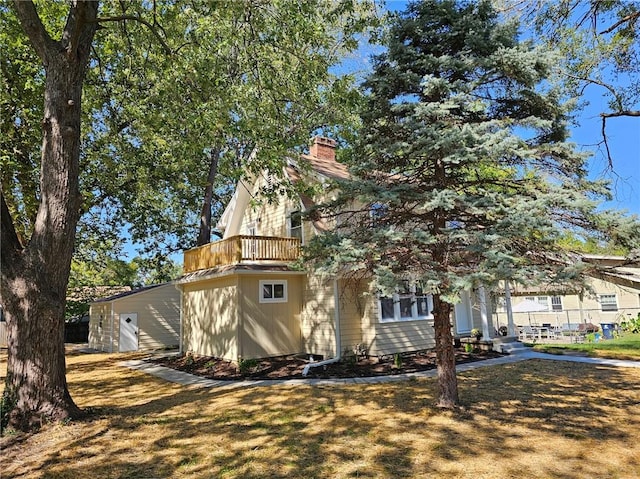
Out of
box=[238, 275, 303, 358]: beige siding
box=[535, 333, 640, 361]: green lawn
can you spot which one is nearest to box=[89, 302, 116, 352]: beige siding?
box=[238, 275, 303, 358]: beige siding

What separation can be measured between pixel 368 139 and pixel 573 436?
18.1 ft

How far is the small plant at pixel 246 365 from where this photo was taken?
11.1m

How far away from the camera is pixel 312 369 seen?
35.8 feet

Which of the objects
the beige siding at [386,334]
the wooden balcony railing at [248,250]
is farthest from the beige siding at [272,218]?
the beige siding at [386,334]

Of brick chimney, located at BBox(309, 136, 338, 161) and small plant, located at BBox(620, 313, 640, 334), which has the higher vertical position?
brick chimney, located at BBox(309, 136, 338, 161)

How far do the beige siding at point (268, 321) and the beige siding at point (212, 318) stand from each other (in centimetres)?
27

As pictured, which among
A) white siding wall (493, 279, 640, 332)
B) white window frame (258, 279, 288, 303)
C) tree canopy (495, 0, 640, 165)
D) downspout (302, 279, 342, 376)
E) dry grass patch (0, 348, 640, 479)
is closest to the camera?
dry grass patch (0, 348, 640, 479)

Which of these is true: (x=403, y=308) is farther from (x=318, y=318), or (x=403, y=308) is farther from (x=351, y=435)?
(x=351, y=435)

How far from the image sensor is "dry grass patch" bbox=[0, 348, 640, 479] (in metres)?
4.55

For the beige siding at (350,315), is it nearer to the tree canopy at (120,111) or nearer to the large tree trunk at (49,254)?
the tree canopy at (120,111)

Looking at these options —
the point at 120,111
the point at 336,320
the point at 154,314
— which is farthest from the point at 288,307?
the point at 154,314

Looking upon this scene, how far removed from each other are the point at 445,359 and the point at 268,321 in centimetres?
702

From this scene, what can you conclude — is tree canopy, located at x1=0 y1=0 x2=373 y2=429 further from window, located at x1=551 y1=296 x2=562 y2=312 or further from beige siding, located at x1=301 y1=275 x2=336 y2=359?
window, located at x1=551 y1=296 x2=562 y2=312

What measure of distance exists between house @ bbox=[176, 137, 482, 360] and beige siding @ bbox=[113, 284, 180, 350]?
5983 millimetres
